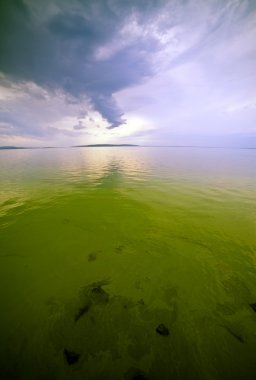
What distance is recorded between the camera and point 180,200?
48.9 ft

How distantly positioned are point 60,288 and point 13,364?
2.10 m

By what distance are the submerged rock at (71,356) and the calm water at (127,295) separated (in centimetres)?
2

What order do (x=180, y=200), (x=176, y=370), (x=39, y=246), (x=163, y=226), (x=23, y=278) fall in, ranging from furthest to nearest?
(x=180, y=200) → (x=163, y=226) → (x=39, y=246) → (x=23, y=278) → (x=176, y=370)

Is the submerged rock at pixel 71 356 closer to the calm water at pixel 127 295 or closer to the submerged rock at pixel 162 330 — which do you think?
the calm water at pixel 127 295

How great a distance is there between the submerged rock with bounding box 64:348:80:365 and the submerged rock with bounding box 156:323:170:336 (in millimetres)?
2120

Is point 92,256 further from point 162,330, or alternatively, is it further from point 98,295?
point 162,330

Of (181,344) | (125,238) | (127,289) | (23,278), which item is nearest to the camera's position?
(181,344)

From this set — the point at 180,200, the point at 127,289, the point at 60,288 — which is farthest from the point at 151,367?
the point at 180,200

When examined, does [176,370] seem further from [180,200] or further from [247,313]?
[180,200]

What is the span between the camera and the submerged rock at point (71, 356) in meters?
3.90

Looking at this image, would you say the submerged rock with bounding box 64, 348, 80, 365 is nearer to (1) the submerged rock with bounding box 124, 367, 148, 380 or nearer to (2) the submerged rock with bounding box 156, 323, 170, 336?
(1) the submerged rock with bounding box 124, 367, 148, 380

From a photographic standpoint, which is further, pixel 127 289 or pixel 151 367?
pixel 127 289

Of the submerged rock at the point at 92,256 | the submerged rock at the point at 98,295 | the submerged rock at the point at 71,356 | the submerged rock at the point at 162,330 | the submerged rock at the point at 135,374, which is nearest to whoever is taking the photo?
the submerged rock at the point at 135,374

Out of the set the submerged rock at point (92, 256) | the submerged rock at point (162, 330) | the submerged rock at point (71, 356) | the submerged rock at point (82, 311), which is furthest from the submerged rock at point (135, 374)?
the submerged rock at point (92, 256)
